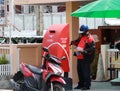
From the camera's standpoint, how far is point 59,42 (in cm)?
1295

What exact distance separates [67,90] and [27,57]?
76.0 inches

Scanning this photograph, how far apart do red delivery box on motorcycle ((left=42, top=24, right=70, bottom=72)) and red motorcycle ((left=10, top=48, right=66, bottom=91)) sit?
40.4 inches

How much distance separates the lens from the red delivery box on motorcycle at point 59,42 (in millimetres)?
12844

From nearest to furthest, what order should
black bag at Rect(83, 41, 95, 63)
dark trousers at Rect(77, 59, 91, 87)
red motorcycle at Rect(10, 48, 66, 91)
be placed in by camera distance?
red motorcycle at Rect(10, 48, 66, 91)
black bag at Rect(83, 41, 95, 63)
dark trousers at Rect(77, 59, 91, 87)

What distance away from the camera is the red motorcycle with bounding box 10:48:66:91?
1154 centimetres

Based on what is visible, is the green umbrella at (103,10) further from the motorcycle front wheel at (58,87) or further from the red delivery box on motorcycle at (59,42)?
the motorcycle front wheel at (58,87)

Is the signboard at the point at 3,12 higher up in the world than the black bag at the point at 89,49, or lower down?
higher up

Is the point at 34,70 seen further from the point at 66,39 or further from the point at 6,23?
the point at 6,23

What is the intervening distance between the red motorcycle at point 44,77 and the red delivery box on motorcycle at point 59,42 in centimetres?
103

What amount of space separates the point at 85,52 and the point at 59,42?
866mm

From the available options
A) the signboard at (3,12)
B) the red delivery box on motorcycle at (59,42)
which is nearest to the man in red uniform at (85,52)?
the red delivery box on motorcycle at (59,42)

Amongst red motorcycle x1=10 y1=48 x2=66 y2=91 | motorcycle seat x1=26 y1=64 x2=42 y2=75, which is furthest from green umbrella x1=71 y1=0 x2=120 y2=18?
motorcycle seat x1=26 y1=64 x2=42 y2=75

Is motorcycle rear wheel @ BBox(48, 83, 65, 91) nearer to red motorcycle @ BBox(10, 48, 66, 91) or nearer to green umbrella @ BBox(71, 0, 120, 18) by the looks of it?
red motorcycle @ BBox(10, 48, 66, 91)

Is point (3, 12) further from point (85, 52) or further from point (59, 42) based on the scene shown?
point (85, 52)
